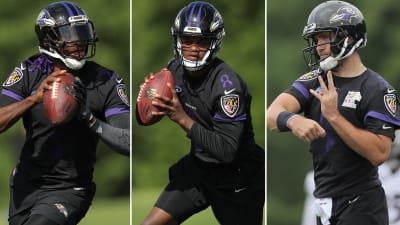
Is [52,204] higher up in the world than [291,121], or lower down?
lower down

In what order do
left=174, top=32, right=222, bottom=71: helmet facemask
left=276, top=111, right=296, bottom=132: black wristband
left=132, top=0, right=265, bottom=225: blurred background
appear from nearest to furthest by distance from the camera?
left=276, top=111, right=296, bottom=132: black wristband
left=174, top=32, right=222, bottom=71: helmet facemask
left=132, top=0, right=265, bottom=225: blurred background

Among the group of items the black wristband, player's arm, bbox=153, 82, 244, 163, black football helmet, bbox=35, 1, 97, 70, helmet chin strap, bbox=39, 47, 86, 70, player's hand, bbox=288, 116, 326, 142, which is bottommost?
A: player's arm, bbox=153, 82, 244, 163

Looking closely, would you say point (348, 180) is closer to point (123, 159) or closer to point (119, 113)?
point (119, 113)

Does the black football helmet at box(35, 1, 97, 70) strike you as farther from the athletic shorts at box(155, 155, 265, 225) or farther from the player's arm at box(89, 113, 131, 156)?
A: the athletic shorts at box(155, 155, 265, 225)

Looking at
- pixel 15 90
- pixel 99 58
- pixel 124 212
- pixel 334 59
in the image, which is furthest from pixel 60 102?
pixel 124 212

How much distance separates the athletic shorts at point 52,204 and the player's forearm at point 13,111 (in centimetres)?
37

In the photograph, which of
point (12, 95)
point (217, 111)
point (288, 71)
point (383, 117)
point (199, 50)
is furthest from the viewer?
point (288, 71)

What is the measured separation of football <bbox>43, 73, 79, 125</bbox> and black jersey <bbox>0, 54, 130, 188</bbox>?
0.20 meters

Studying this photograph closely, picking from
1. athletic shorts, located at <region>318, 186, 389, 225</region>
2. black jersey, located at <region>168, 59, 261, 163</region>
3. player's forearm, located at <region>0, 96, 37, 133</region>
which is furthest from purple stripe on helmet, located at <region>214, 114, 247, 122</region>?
player's forearm, located at <region>0, 96, 37, 133</region>

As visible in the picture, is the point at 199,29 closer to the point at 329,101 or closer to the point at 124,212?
the point at 329,101

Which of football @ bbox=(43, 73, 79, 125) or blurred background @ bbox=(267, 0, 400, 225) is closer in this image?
football @ bbox=(43, 73, 79, 125)

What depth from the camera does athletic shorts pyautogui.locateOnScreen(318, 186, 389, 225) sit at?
4152 millimetres

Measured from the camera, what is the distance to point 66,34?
461 cm

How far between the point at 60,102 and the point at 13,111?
0.91ft
